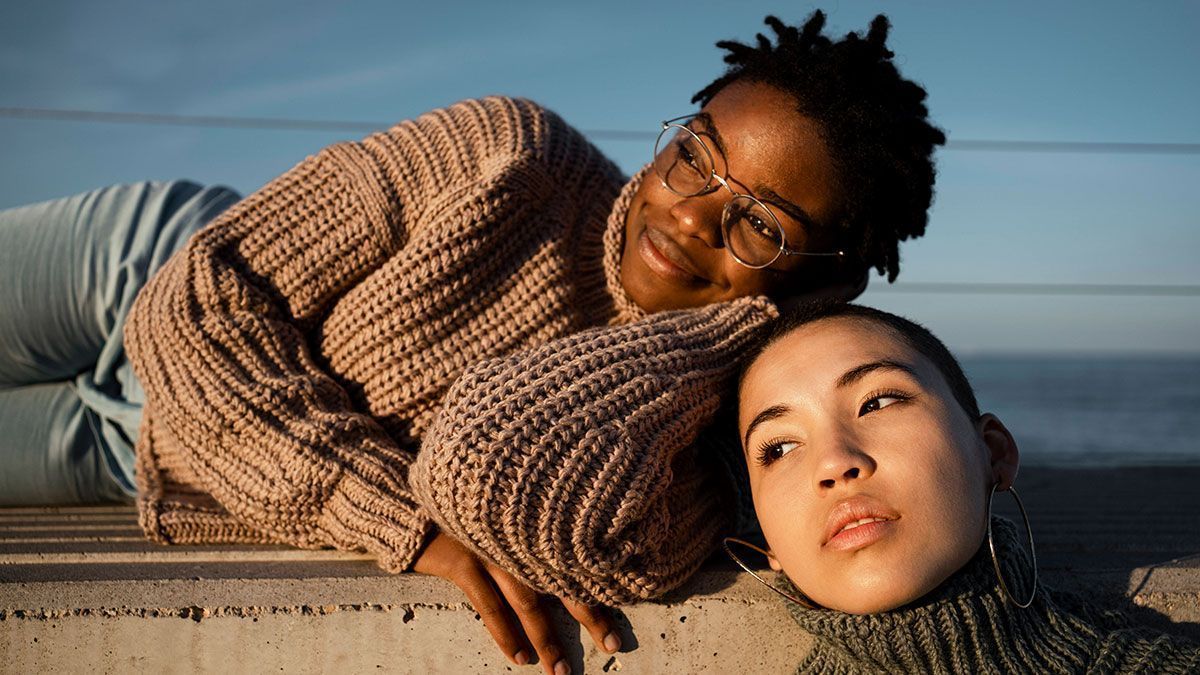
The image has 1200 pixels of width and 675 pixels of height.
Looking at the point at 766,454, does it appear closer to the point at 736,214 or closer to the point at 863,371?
the point at 863,371

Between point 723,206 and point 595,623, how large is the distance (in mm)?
938

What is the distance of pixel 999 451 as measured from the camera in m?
1.77

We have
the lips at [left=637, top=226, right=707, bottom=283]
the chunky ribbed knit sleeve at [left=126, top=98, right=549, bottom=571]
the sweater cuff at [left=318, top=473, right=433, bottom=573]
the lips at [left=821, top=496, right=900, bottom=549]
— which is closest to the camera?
the lips at [left=821, top=496, right=900, bottom=549]

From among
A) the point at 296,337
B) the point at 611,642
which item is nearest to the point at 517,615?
the point at 611,642

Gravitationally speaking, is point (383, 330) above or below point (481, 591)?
above

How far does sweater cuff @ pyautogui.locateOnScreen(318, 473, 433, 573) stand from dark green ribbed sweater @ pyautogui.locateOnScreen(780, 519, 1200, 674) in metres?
0.75

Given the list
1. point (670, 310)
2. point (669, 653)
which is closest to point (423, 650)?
point (669, 653)

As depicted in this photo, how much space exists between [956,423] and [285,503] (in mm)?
1317

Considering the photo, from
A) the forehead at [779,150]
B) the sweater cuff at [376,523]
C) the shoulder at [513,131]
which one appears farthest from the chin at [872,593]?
the shoulder at [513,131]

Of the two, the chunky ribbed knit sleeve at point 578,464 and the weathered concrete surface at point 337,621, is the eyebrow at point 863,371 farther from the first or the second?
the weathered concrete surface at point 337,621

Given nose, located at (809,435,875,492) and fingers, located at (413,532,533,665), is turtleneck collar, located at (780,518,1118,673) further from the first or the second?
fingers, located at (413,532,533,665)

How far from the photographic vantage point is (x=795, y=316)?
77.1 inches

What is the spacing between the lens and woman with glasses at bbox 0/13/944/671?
1.72 m

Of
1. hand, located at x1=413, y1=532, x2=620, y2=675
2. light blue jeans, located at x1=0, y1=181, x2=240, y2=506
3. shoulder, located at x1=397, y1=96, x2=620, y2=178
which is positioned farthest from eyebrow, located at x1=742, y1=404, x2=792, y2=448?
light blue jeans, located at x1=0, y1=181, x2=240, y2=506
